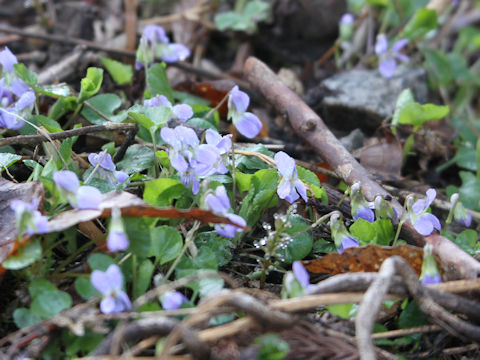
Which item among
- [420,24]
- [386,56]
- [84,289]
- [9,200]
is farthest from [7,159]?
[420,24]

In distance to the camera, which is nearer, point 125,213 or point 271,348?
point 271,348

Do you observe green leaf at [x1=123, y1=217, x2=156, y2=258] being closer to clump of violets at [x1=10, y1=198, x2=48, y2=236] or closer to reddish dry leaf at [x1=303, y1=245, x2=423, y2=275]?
clump of violets at [x1=10, y1=198, x2=48, y2=236]

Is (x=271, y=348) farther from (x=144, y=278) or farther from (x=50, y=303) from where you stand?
(x=50, y=303)

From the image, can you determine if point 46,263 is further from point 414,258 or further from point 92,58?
point 92,58

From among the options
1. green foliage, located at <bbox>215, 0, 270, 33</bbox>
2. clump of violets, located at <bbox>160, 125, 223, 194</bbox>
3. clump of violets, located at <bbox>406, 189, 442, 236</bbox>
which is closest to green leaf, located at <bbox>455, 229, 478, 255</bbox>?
clump of violets, located at <bbox>406, 189, 442, 236</bbox>

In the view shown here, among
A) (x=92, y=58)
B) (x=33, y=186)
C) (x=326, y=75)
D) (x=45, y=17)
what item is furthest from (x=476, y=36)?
(x=33, y=186)

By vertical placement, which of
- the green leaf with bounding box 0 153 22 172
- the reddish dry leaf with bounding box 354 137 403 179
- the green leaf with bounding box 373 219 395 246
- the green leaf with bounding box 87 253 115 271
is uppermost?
the green leaf with bounding box 0 153 22 172
